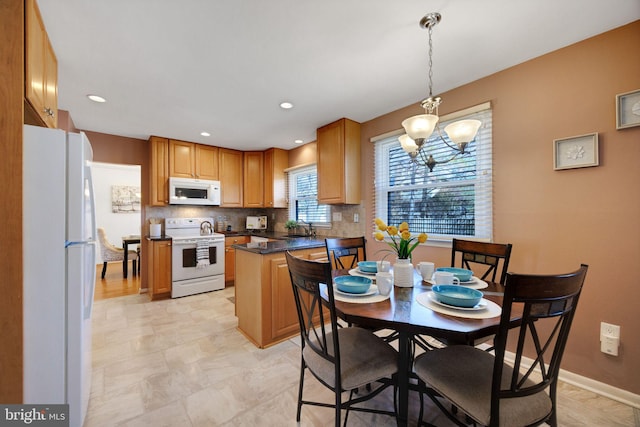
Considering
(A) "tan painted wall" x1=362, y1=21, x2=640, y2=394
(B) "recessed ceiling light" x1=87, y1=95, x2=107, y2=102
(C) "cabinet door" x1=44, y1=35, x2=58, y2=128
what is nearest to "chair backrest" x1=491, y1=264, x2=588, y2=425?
(A) "tan painted wall" x1=362, y1=21, x2=640, y2=394

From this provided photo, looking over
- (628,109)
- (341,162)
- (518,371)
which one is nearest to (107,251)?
(341,162)

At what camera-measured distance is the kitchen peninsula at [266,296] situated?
2324mm

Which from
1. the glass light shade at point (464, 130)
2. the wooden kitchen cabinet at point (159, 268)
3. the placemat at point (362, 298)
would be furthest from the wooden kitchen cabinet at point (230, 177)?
the glass light shade at point (464, 130)

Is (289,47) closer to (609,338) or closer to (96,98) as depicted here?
(96,98)

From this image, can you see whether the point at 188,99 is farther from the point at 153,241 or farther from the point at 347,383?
the point at 347,383

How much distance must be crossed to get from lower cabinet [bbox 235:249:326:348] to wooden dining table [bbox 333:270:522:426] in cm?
122

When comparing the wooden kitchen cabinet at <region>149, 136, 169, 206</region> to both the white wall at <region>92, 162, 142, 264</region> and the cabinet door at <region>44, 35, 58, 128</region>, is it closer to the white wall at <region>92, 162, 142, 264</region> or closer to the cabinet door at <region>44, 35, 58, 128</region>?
the cabinet door at <region>44, 35, 58, 128</region>

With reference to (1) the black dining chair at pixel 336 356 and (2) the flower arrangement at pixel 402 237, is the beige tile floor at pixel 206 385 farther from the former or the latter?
(2) the flower arrangement at pixel 402 237

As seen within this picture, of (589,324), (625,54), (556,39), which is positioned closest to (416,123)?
(556,39)

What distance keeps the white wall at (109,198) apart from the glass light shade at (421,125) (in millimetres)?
6839

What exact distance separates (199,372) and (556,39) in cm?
360

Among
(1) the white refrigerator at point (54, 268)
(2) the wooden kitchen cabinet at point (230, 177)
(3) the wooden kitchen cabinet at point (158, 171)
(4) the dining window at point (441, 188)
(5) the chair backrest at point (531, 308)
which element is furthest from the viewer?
(2) the wooden kitchen cabinet at point (230, 177)

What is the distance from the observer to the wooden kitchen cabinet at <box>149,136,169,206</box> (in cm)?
380

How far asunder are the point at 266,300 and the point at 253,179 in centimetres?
299
